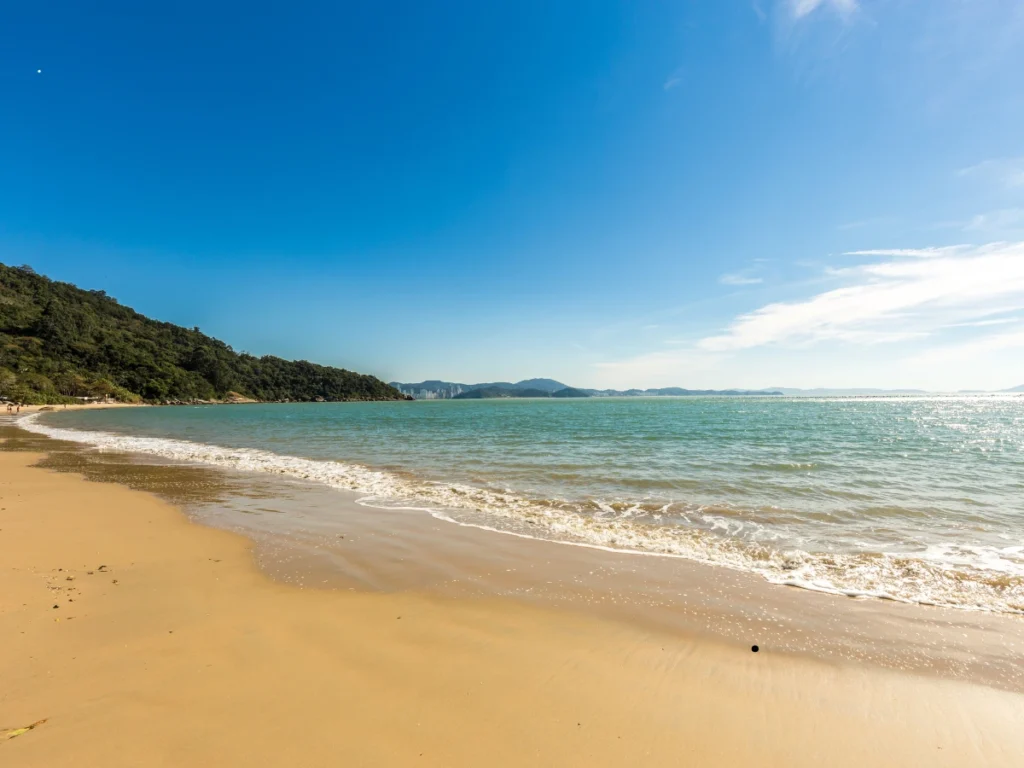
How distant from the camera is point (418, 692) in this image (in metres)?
3.51

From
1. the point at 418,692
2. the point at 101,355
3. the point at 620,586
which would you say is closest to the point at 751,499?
the point at 620,586

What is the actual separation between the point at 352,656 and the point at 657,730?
2667 millimetres

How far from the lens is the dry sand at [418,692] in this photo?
2898 millimetres

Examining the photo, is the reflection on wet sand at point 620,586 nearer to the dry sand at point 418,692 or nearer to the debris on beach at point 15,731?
the dry sand at point 418,692

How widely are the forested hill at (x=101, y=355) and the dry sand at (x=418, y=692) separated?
9403 centimetres

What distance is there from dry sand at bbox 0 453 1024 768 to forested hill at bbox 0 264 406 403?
94027 mm

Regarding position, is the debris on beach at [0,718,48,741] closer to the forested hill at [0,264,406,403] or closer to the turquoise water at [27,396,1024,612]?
the turquoise water at [27,396,1024,612]

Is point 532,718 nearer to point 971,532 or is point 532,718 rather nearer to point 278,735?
point 278,735

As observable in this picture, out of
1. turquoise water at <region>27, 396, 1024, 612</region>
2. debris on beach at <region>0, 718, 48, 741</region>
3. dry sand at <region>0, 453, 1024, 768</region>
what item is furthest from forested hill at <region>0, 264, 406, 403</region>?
debris on beach at <region>0, 718, 48, 741</region>

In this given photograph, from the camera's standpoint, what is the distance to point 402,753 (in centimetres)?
284

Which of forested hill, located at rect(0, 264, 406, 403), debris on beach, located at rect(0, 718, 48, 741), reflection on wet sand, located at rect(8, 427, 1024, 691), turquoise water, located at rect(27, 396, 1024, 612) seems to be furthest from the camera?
forested hill, located at rect(0, 264, 406, 403)

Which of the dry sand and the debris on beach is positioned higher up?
the debris on beach

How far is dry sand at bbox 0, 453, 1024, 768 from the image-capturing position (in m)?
2.90

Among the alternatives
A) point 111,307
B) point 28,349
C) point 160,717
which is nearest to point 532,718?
point 160,717
